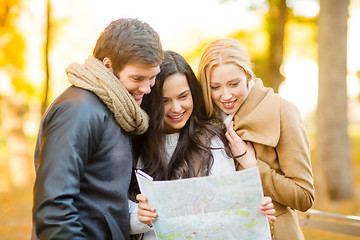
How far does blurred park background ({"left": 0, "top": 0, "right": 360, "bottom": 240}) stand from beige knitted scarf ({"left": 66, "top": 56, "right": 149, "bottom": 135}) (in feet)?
8.75

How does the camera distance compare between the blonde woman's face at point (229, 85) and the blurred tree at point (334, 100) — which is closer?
the blonde woman's face at point (229, 85)

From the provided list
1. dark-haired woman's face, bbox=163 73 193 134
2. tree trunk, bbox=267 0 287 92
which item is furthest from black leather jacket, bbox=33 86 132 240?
tree trunk, bbox=267 0 287 92

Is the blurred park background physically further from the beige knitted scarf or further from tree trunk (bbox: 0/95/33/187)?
the beige knitted scarf

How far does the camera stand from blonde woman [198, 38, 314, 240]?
257 cm

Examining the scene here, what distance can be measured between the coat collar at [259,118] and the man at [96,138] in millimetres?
767

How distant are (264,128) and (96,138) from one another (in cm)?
118

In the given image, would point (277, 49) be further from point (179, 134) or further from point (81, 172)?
point (81, 172)

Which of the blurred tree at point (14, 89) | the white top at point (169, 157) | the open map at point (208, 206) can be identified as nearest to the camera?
the open map at point (208, 206)

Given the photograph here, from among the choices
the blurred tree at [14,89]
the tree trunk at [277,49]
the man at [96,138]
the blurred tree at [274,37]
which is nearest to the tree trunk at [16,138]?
the blurred tree at [14,89]

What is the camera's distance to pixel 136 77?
2232mm

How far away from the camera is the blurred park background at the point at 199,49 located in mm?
7754

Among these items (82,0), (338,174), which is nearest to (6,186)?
(82,0)

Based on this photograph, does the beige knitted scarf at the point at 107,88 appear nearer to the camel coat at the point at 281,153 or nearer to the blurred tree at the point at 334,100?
the camel coat at the point at 281,153

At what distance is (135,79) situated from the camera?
88.2 inches
